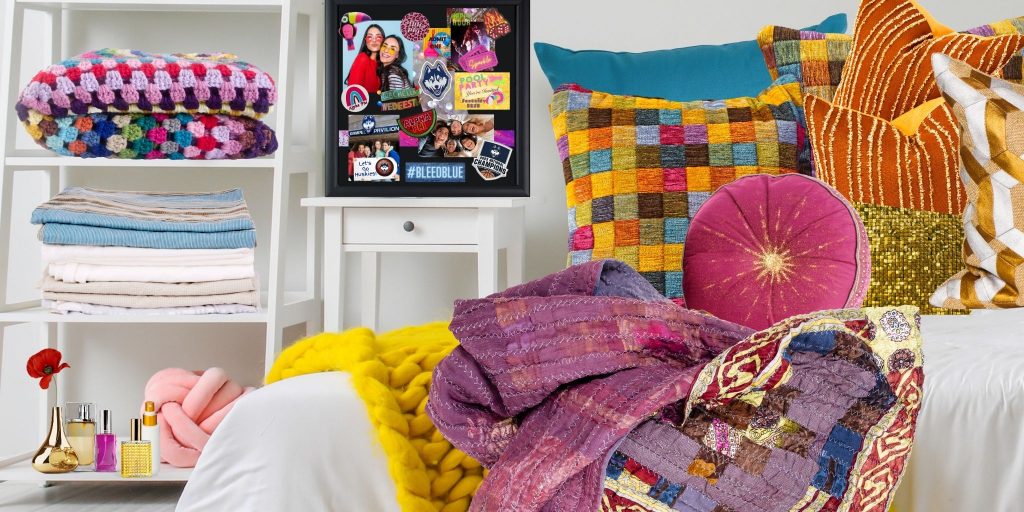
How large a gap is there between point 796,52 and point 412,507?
121 centimetres

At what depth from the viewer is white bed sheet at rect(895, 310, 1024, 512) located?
0.94m

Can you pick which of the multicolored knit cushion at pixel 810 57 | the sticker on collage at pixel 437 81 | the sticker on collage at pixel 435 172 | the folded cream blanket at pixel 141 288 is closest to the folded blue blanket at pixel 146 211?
the folded cream blanket at pixel 141 288

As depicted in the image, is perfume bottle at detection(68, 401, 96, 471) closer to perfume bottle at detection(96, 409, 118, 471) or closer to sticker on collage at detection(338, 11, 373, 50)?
perfume bottle at detection(96, 409, 118, 471)

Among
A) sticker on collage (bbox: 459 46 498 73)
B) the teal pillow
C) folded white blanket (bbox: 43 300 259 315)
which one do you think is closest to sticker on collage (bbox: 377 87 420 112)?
sticker on collage (bbox: 459 46 498 73)

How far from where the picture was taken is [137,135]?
205cm

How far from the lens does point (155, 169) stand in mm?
2459

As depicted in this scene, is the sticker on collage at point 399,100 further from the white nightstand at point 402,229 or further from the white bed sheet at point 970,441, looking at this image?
the white bed sheet at point 970,441

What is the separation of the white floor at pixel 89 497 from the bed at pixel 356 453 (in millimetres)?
1157

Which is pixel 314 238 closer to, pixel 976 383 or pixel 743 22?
pixel 743 22

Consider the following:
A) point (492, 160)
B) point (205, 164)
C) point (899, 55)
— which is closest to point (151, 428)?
point (205, 164)

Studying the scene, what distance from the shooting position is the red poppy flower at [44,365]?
2.06 metres

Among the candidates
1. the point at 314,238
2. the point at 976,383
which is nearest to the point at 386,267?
the point at 314,238

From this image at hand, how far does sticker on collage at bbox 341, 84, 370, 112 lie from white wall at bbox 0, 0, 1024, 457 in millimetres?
364

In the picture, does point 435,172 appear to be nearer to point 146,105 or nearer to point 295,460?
point 146,105
